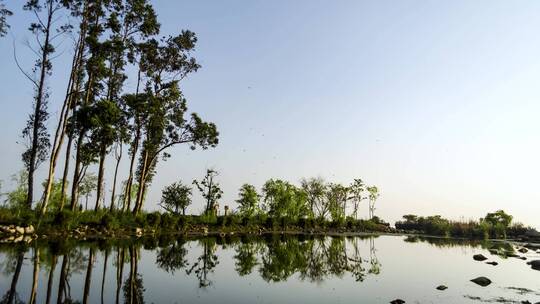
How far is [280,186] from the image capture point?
4969 centimetres

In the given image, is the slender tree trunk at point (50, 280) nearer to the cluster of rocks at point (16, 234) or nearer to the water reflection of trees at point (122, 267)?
the water reflection of trees at point (122, 267)

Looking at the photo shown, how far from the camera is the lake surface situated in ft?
29.1

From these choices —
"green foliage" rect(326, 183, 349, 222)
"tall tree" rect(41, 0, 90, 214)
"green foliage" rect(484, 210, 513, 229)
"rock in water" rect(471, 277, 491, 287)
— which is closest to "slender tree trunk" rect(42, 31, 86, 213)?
"tall tree" rect(41, 0, 90, 214)

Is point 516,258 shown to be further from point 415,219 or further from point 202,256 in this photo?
point 415,219

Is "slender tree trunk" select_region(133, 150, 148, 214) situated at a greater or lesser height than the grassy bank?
greater

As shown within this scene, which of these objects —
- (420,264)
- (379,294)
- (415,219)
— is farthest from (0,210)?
(415,219)

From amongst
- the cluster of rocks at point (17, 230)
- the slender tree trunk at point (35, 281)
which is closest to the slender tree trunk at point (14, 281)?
the slender tree trunk at point (35, 281)

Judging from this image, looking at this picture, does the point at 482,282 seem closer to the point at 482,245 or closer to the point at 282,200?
the point at 482,245

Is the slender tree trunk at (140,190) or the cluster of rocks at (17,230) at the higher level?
the slender tree trunk at (140,190)

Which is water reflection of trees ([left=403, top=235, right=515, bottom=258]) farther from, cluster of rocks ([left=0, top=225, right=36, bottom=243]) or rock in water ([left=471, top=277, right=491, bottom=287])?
cluster of rocks ([left=0, top=225, right=36, bottom=243])

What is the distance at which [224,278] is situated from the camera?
12.0 m

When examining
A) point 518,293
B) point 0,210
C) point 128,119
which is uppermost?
point 128,119

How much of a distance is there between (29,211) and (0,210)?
59.4 inches

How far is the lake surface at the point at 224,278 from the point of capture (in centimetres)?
886
